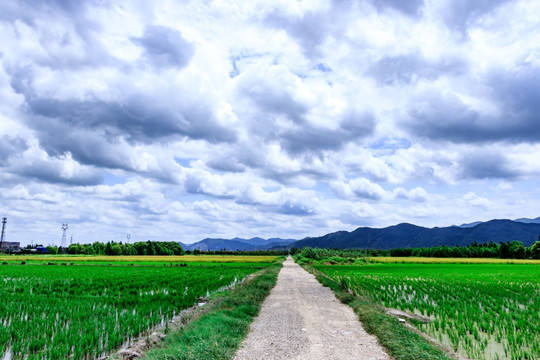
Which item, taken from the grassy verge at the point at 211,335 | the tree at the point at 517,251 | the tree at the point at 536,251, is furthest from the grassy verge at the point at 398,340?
the tree at the point at 517,251

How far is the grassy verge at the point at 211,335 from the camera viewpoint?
8359 mm

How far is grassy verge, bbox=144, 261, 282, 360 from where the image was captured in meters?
8.36

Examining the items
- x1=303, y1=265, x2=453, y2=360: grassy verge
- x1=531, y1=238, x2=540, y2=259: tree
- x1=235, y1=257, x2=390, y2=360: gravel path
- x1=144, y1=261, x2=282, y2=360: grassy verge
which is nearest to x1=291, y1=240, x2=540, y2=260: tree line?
x1=531, y1=238, x2=540, y2=259: tree

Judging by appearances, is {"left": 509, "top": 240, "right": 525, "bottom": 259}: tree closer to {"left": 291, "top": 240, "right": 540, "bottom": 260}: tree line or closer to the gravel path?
{"left": 291, "top": 240, "right": 540, "bottom": 260}: tree line

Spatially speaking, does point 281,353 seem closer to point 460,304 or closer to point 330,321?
point 330,321

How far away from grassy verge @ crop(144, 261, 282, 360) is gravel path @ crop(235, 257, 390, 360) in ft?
1.29

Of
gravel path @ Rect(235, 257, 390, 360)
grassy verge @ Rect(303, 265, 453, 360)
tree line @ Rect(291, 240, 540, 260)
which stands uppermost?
tree line @ Rect(291, 240, 540, 260)

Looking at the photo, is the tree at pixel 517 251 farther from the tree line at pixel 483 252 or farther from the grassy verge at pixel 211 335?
the grassy verge at pixel 211 335

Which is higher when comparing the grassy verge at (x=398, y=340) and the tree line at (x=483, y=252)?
the tree line at (x=483, y=252)

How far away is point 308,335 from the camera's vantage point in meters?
11.1

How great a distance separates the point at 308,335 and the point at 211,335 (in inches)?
125

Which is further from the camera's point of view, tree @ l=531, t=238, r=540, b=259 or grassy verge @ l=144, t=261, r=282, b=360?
tree @ l=531, t=238, r=540, b=259

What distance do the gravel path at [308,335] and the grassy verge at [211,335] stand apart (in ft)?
1.29

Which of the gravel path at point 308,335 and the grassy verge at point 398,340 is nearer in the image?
the grassy verge at point 398,340
